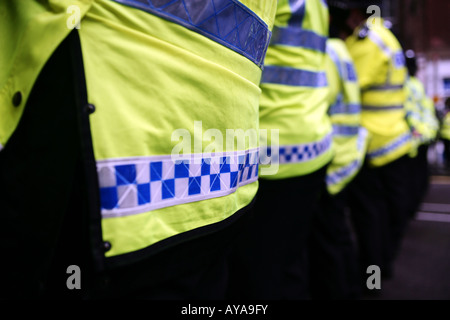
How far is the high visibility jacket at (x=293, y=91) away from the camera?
114 centimetres

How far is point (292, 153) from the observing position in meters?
1.19

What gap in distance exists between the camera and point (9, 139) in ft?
1.90

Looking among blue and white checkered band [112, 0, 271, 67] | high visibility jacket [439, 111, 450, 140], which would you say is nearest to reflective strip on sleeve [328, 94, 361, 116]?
blue and white checkered band [112, 0, 271, 67]

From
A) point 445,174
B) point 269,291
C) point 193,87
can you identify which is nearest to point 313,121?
point 269,291

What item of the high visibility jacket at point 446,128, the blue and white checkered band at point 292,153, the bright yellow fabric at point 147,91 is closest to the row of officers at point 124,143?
the bright yellow fabric at point 147,91

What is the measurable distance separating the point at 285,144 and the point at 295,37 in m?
0.30

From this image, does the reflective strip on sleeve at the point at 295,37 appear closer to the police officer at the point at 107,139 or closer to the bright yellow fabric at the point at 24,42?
the police officer at the point at 107,139

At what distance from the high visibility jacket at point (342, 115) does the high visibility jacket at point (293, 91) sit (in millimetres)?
597

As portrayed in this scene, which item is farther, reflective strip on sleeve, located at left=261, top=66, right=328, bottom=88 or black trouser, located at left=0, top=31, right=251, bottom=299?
reflective strip on sleeve, located at left=261, top=66, right=328, bottom=88

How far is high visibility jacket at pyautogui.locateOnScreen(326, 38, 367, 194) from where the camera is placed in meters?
1.83

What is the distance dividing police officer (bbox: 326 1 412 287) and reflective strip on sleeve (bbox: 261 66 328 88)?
3.63 ft

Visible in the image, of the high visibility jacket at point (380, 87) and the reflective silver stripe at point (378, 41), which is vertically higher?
the reflective silver stripe at point (378, 41)

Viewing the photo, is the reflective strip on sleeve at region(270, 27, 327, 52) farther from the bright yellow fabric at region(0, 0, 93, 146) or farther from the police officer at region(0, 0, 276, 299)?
the bright yellow fabric at region(0, 0, 93, 146)

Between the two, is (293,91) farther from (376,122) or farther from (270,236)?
(376,122)
